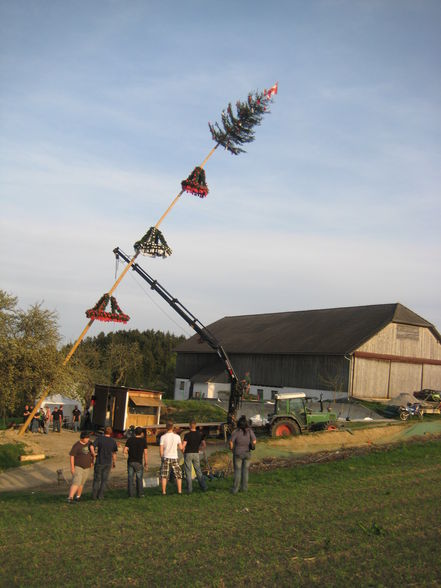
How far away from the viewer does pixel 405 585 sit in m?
6.75

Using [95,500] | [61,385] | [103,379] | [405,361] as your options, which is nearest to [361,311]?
[405,361]

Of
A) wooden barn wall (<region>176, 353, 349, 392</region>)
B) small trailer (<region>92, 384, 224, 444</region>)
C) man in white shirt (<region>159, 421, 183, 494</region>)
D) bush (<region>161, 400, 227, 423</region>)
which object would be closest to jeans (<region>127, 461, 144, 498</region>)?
→ man in white shirt (<region>159, 421, 183, 494</region>)

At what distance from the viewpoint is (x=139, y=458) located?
43.0ft

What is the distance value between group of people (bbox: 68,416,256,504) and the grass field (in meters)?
0.38

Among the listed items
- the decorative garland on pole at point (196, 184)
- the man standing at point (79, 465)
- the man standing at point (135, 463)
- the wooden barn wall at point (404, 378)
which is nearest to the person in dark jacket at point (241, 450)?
the man standing at point (135, 463)

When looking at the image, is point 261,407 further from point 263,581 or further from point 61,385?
point 263,581

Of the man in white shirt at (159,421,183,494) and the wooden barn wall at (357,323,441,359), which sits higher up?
the wooden barn wall at (357,323,441,359)

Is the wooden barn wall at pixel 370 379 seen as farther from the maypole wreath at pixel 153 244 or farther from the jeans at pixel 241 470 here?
the jeans at pixel 241 470

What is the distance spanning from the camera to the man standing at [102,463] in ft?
42.8

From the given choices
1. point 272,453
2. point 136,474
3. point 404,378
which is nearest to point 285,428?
point 272,453

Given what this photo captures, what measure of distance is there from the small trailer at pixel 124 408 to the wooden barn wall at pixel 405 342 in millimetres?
16940

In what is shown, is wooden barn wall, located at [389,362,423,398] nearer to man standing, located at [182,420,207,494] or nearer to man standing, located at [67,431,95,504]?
man standing, located at [182,420,207,494]

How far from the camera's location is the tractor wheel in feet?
79.2

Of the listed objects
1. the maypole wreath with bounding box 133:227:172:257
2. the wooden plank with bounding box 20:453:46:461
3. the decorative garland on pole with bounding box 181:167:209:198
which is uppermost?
the decorative garland on pole with bounding box 181:167:209:198
